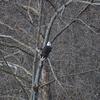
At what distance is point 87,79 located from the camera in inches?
329

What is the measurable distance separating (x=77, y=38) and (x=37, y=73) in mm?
4006

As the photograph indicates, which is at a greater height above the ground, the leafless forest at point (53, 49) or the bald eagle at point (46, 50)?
the leafless forest at point (53, 49)

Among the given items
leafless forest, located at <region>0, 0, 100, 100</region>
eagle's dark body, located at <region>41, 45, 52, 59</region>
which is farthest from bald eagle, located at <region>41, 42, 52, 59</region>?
leafless forest, located at <region>0, 0, 100, 100</region>

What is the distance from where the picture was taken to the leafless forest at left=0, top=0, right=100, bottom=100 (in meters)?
5.70

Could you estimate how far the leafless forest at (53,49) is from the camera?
224 inches

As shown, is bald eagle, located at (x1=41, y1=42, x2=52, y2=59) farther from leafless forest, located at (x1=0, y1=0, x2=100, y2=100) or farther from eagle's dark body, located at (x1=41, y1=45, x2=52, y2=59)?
leafless forest, located at (x1=0, y1=0, x2=100, y2=100)

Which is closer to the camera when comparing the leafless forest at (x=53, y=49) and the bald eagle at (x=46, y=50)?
the bald eagle at (x=46, y=50)

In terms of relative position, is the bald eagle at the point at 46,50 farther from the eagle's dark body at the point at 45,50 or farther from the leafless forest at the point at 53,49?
the leafless forest at the point at 53,49

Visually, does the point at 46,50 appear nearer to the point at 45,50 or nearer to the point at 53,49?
the point at 45,50

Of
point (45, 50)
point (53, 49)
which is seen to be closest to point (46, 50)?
point (45, 50)

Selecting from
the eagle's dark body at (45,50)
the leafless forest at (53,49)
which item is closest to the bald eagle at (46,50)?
the eagle's dark body at (45,50)

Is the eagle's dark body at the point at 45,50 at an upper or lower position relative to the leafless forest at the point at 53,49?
lower

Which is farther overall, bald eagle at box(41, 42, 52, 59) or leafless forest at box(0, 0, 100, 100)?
leafless forest at box(0, 0, 100, 100)

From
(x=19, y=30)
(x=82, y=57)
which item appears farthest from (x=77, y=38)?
(x=19, y=30)
